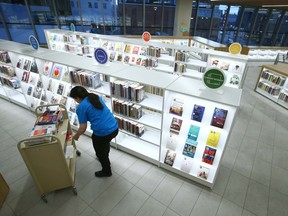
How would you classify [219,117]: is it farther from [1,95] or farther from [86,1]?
[86,1]

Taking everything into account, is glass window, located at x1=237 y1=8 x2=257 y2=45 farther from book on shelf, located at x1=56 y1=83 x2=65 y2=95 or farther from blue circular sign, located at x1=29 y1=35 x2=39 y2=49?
book on shelf, located at x1=56 y1=83 x2=65 y2=95

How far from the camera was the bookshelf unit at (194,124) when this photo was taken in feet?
7.71

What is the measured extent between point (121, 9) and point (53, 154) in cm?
992

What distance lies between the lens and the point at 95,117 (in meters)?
2.40

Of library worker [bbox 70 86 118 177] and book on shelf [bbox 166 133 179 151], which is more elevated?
library worker [bbox 70 86 118 177]

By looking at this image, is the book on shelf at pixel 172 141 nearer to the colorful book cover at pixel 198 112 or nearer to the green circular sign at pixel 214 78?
the colorful book cover at pixel 198 112

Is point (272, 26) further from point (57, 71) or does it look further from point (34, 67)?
point (34, 67)

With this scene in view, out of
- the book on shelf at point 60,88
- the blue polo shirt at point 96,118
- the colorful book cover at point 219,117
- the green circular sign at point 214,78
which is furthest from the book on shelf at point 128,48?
the colorful book cover at point 219,117

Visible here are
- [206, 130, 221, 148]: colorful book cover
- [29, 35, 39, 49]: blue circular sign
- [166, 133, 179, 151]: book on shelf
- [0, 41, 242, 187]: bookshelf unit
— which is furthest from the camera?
[29, 35, 39, 49]: blue circular sign

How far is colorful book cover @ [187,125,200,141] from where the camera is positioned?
270 cm

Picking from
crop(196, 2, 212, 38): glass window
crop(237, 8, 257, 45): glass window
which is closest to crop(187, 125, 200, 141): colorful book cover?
crop(196, 2, 212, 38): glass window

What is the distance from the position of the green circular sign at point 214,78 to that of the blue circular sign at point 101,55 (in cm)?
188

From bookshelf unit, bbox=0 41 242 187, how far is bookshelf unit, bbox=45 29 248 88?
299cm

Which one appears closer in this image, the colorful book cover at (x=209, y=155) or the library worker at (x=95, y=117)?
the library worker at (x=95, y=117)
